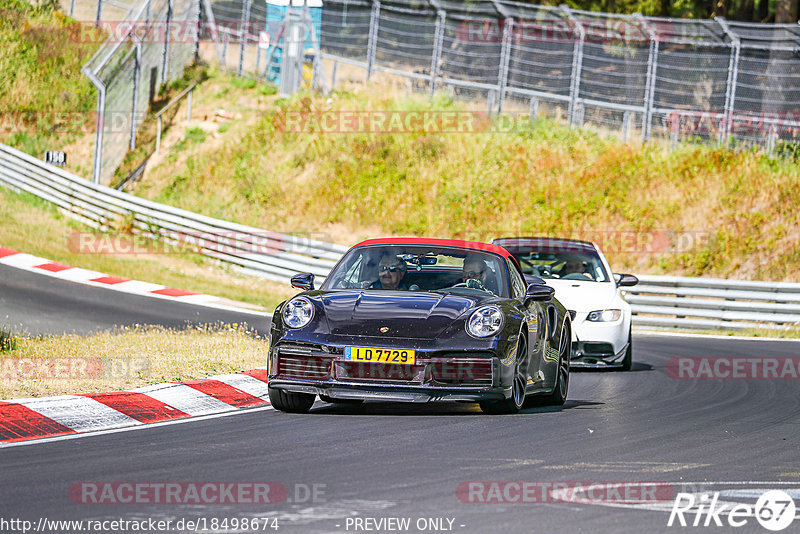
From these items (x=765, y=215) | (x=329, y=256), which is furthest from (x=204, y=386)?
(x=765, y=215)

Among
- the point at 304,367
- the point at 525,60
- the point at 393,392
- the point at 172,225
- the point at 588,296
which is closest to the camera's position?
the point at 393,392

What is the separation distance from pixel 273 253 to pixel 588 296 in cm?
1177

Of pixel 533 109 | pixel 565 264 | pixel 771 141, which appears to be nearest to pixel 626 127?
pixel 533 109

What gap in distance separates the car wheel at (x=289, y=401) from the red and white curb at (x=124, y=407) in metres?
0.45

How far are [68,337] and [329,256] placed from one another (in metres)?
10.3

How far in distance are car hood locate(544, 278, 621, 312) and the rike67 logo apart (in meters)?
7.41

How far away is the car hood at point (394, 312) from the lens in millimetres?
8492

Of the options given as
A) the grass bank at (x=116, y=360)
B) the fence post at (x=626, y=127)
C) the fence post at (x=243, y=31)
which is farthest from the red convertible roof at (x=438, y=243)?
the fence post at (x=243, y=31)

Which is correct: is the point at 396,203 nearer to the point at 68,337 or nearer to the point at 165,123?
the point at 165,123

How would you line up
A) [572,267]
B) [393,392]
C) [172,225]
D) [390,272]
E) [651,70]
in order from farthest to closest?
1. [651,70]
2. [172,225]
3. [572,267]
4. [390,272]
5. [393,392]

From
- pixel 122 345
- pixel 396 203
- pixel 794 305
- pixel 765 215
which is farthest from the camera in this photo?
pixel 396 203

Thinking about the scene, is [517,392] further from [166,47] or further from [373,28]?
[166,47]

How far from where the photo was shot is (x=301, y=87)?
3509cm

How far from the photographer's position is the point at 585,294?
1366 centimetres
